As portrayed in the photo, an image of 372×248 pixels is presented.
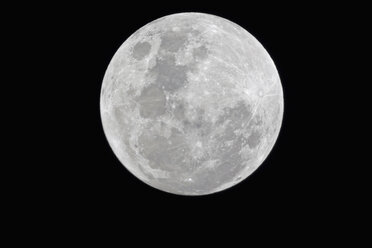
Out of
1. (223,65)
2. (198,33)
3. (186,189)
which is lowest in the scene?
(186,189)

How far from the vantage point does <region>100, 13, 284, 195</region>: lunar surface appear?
6715 millimetres

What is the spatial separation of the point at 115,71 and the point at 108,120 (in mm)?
751

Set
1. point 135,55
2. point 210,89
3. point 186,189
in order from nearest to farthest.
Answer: point 210,89 → point 135,55 → point 186,189

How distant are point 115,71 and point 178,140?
4.98ft

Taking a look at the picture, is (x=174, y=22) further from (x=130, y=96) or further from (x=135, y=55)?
(x=130, y=96)

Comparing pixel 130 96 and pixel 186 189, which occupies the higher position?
pixel 130 96

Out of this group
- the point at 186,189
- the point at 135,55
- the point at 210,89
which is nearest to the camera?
the point at 210,89

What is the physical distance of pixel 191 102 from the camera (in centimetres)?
666

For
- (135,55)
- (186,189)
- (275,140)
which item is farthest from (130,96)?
(275,140)

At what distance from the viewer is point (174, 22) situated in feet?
24.3

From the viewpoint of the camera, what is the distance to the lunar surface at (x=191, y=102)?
264 inches

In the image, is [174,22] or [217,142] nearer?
[217,142]

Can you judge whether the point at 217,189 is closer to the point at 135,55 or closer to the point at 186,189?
the point at 186,189

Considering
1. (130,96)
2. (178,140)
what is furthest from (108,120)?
(178,140)
